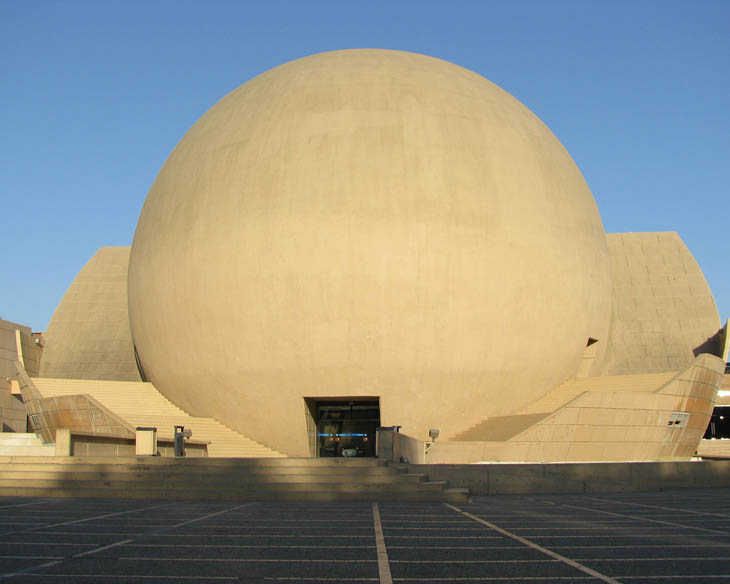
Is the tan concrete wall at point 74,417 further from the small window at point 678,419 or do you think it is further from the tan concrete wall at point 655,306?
the tan concrete wall at point 655,306

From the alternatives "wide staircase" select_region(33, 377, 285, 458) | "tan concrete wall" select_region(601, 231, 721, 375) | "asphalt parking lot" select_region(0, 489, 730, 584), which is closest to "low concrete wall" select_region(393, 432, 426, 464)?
"asphalt parking lot" select_region(0, 489, 730, 584)

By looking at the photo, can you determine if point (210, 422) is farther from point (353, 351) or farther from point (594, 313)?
point (594, 313)

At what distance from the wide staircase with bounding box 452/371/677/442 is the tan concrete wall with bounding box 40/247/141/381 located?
51.9 ft

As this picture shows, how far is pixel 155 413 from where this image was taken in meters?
25.2

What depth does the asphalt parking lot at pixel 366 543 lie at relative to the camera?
5672mm

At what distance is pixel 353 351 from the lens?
22359 mm

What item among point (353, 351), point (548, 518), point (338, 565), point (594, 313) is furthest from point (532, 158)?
point (338, 565)

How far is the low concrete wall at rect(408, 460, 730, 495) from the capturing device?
14102mm

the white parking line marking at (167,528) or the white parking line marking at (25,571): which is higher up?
the white parking line marking at (25,571)

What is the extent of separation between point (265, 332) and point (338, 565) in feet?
56.2

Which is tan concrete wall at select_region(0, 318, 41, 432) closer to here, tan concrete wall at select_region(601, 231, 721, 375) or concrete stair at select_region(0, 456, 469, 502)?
concrete stair at select_region(0, 456, 469, 502)

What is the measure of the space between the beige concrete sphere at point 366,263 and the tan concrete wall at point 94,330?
22.5ft

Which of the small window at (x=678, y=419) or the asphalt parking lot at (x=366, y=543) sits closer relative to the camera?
the asphalt parking lot at (x=366, y=543)

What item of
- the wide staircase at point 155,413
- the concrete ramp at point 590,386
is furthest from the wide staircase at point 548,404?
the wide staircase at point 155,413
